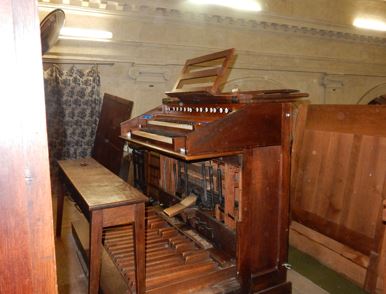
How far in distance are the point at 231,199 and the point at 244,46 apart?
4508 millimetres

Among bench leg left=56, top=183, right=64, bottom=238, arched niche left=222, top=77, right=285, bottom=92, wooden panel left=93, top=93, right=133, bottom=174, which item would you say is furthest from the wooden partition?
arched niche left=222, top=77, right=285, bottom=92

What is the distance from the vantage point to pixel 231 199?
2.68 m

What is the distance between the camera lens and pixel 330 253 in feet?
10.1

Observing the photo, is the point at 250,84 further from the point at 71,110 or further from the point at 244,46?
the point at 71,110

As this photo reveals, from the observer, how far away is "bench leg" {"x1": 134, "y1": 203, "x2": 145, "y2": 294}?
2.10 metres

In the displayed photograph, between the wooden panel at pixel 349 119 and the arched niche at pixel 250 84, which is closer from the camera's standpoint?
the wooden panel at pixel 349 119

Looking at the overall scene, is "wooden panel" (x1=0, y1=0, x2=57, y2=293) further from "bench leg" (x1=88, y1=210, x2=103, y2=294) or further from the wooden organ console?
the wooden organ console

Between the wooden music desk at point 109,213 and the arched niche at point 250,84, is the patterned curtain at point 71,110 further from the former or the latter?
the wooden music desk at point 109,213

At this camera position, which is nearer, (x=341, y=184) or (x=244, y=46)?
(x=341, y=184)

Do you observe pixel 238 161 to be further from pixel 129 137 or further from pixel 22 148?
pixel 22 148

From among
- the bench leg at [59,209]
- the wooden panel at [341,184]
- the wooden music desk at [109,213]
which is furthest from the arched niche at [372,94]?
the wooden music desk at [109,213]

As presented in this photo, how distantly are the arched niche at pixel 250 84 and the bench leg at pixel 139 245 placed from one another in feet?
15.1

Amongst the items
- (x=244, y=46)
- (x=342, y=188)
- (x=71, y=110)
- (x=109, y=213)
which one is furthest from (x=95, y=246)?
(x=244, y=46)

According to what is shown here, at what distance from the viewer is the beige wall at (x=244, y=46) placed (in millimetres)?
5191
